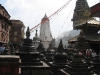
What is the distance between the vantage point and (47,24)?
5803cm

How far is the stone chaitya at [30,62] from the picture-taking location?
826cm

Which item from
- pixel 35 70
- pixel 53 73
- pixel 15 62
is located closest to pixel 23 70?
pixel 35 70

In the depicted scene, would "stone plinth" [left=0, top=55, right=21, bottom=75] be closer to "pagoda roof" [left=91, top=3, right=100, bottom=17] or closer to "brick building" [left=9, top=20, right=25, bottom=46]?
"pagoda roof" [left=91, top=3, right=100, bottom=17]

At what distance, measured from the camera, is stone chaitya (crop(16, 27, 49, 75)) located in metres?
8.26

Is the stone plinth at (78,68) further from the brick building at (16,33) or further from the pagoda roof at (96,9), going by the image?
the brick building at (16,33)

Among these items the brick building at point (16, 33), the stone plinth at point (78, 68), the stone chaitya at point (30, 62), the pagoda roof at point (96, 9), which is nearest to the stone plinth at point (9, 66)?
the stone plinth at point (78, 68)

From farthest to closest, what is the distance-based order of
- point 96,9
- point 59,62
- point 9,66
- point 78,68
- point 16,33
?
point 16,33, point 96,9, point 59,62, point 78,68, point 9,66

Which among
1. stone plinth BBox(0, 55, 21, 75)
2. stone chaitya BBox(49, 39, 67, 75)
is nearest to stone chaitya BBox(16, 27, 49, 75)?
stone chaitya BBox(49, 39, 67, 75)

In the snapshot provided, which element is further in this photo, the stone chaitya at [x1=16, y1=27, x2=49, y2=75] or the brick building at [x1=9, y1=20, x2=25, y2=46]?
the brick building at [x1=9, y1=20, x2=25, y2=46]

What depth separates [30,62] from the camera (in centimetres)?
873

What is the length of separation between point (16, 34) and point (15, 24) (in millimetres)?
2763

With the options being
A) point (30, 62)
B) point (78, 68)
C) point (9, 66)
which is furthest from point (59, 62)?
point (9, 66)

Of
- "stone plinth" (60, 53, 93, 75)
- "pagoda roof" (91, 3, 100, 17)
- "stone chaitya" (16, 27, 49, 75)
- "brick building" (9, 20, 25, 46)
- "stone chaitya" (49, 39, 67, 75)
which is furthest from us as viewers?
"brick building" (9, 20, 25, 46)

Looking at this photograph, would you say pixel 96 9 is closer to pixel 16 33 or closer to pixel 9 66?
pixel 9 66
